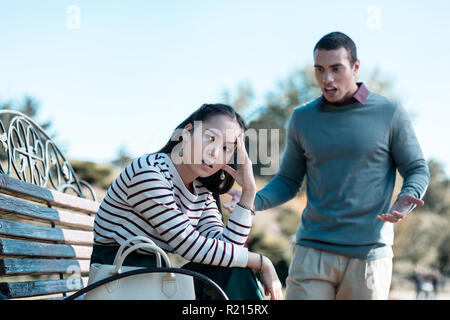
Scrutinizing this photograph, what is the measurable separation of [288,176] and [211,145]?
28.1 inches

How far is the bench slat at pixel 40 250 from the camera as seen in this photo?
2.43 meters

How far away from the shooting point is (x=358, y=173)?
2.67 m

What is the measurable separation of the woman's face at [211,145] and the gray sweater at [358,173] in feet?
1.46

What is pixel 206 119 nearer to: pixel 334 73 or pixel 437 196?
pixel 334 73

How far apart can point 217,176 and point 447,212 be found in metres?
35.2

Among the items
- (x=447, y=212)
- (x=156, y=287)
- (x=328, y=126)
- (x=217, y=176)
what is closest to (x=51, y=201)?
(x=217, y=176)

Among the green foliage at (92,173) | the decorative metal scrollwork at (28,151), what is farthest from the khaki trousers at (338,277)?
the green foliage at (92,173)

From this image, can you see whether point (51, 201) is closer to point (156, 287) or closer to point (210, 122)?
point (210, 122)

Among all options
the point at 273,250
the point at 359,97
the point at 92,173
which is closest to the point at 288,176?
the point at 359,97

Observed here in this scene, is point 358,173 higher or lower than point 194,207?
higher

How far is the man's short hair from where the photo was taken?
2730 mm

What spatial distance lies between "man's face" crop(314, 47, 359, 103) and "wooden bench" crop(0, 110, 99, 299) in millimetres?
1554

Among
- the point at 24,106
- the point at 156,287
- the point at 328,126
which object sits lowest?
the point at 24,106

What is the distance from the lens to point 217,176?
2.82 meters
